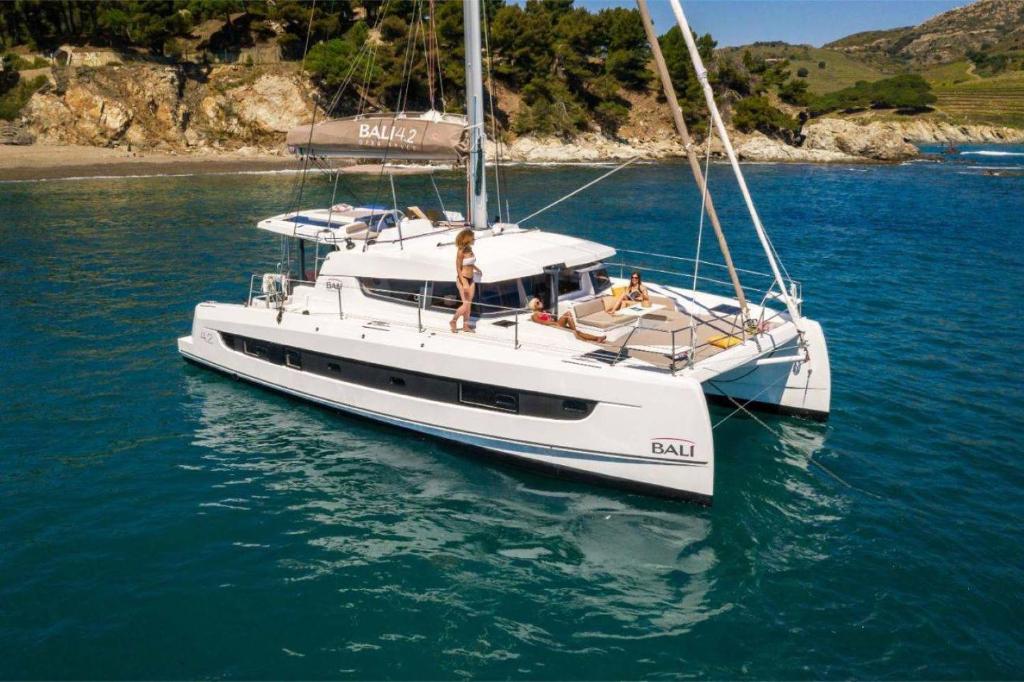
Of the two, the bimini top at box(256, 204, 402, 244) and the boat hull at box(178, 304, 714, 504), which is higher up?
the bimini top at box(256, 204, 402, 244)

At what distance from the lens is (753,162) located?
75750 mm

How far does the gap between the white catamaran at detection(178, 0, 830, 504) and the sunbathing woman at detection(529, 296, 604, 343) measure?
3.4 inches

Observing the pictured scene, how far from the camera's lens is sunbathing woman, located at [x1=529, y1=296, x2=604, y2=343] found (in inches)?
519

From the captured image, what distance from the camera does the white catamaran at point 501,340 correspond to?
11789 millimetres

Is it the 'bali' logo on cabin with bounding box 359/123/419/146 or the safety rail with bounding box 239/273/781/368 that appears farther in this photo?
the 'bali' logo on cabin with bounding box 359/123/419/146

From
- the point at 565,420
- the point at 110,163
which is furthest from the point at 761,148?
the point at 565,420

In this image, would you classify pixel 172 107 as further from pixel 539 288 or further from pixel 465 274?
pixel 465 274

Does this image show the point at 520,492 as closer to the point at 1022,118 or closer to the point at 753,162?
the point at 753,162

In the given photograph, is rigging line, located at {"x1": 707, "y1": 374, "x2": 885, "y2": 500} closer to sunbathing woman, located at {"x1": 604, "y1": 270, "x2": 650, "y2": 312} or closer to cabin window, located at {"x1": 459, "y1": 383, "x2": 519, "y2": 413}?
sunbathing woman, located at {"x1": 604, "y1": 270, "x2": 650, "y2": 312}

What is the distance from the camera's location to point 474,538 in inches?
439

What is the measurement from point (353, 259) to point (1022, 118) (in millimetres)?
141855

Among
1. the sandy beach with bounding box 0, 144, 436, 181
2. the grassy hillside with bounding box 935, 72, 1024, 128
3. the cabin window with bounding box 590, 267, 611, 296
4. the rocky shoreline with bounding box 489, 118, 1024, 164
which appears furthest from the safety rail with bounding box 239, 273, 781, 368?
the grassy hillside with bounding box 935, 72, 1024, 128

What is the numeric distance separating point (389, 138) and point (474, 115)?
173 centimetres

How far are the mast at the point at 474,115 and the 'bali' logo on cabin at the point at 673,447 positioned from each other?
6193 mm
